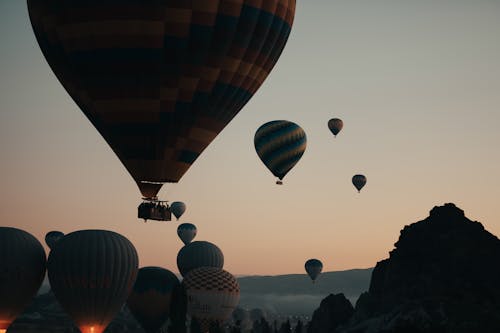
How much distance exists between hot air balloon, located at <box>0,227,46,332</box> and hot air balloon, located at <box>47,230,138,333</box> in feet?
9.40

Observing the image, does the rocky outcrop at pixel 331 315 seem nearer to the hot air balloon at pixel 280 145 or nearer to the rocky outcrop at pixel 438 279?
the rocky outcrop at pixel 438 279

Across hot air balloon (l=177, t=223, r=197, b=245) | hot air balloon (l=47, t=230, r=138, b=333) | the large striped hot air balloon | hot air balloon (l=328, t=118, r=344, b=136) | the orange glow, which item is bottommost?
the orange glow

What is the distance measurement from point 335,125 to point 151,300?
35.1 metres

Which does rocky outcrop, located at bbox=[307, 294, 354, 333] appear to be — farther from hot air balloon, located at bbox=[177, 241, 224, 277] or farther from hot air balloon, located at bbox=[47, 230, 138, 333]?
hot air balloon, located at bbox=[47, 230, 138, 333]

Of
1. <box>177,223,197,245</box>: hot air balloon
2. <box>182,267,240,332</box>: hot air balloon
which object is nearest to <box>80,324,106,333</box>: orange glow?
<box>182,267,240,332</box>: hot air balloon

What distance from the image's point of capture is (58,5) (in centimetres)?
6175

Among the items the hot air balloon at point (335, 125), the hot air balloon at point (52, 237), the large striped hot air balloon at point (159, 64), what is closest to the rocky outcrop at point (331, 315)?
the hot air balloon at point (335, 125)

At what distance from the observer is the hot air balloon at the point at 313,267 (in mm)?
158500

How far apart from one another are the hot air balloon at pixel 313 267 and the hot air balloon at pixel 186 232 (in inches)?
922

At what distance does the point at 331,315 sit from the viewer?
121375 millimetres

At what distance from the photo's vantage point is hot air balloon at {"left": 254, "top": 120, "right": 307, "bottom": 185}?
109m

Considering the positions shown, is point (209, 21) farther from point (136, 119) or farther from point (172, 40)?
point (136, 119)

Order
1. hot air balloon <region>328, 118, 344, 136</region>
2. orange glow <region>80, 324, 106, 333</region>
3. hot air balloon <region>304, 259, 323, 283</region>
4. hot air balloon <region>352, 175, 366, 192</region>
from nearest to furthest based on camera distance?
orange glow <region>80, 324, 106, 333</region>
hot air balloon <region>328, 118, 344, 136</region>
hot air balloon <region>352, 175, 366, 192</region>
hot air balloon <region>304, 259, 323, 283</region>

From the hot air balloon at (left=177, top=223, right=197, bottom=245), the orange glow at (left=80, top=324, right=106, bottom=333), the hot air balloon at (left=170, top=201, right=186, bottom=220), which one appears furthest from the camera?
the hot air balloon at (left=177, top=223, right=197, bottom=245)
